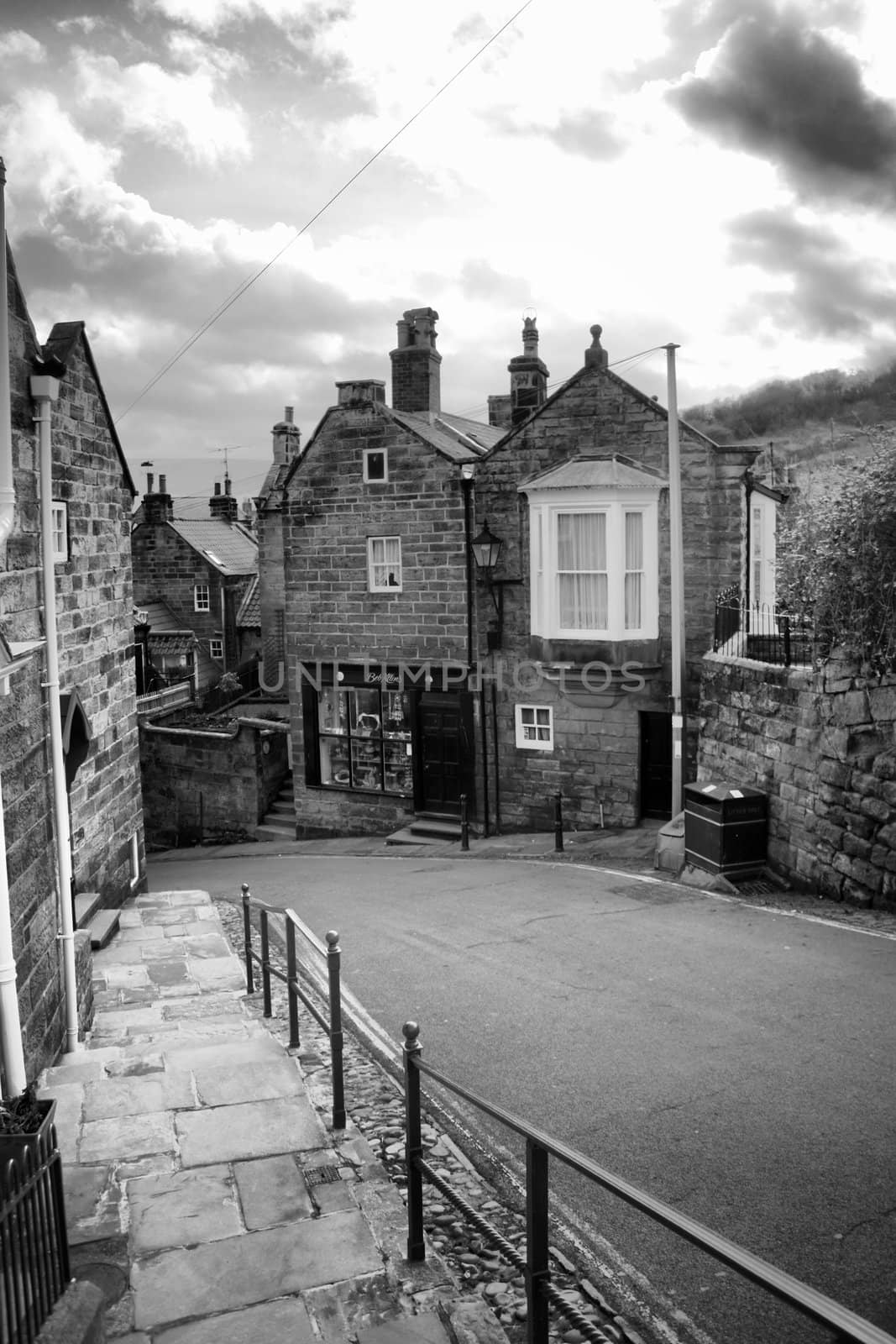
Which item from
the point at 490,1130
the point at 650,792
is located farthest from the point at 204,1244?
the point at 650,792

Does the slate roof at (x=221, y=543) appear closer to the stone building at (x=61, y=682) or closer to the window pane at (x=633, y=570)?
the window pane at (x=633, y=570)

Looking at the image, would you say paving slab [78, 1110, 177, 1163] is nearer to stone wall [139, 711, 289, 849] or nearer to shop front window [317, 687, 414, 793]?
shop front window [317, 687, 414, 793]

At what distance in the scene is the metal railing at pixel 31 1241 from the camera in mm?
3488

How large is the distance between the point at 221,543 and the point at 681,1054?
3549cm

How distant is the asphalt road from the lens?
4.87 metres

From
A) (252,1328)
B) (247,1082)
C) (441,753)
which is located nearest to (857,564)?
(247,1082)

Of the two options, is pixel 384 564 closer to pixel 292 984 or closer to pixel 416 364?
pixel 416 364

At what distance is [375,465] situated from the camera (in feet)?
65.0

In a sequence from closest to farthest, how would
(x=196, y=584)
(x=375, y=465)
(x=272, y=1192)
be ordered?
(x=272, y=1192)
(x=375, y=465)
(x=196, y=584)

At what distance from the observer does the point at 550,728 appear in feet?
61.6

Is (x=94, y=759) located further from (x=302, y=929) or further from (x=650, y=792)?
(x=650, y=792)

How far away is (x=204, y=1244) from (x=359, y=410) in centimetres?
1690

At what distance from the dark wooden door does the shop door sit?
3440 mm

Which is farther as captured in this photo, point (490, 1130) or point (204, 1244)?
point (490, 1130)
